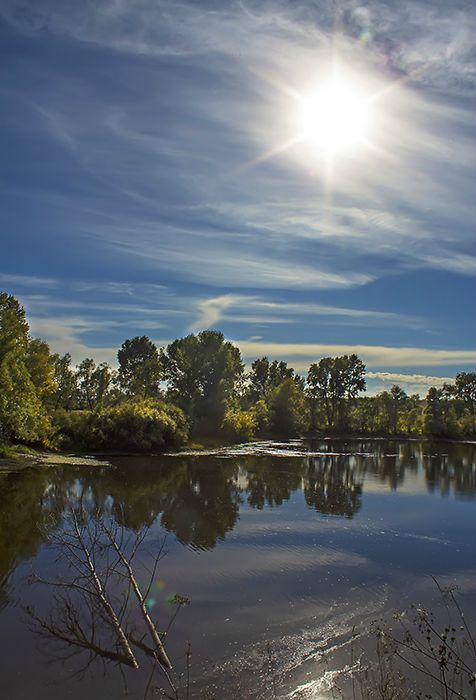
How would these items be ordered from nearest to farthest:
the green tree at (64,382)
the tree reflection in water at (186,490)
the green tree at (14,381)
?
the tree reflection in water at (186,490) < the green tree at (14,381) < the green tree at (64,382)

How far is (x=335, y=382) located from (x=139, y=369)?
43.8m

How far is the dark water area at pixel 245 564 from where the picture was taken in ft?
30.1

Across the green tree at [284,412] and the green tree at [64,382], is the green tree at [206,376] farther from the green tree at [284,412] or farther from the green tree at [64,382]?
the green tree at [284,412]

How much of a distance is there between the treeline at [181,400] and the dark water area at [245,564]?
28.0 feet

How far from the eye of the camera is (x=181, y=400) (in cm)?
6800

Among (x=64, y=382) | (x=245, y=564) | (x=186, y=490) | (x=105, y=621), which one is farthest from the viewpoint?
(x=64, y=382)

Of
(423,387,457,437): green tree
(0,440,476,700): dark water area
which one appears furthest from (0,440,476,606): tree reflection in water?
(423,387,457,437): green tree

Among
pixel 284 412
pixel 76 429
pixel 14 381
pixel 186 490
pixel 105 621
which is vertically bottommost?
pixel 186 490

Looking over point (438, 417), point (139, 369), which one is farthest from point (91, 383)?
point (438, 417)

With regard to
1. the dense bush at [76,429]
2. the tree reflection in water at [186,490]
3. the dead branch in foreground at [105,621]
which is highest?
the dense bush at [76,429]

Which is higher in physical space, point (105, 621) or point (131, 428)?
point (131, 428)

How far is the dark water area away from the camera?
9.17 meters

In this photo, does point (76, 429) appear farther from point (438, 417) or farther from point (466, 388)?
point (466, 388)

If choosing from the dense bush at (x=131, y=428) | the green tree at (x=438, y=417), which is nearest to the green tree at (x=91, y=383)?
the dense bush at (x=131, y=428)
